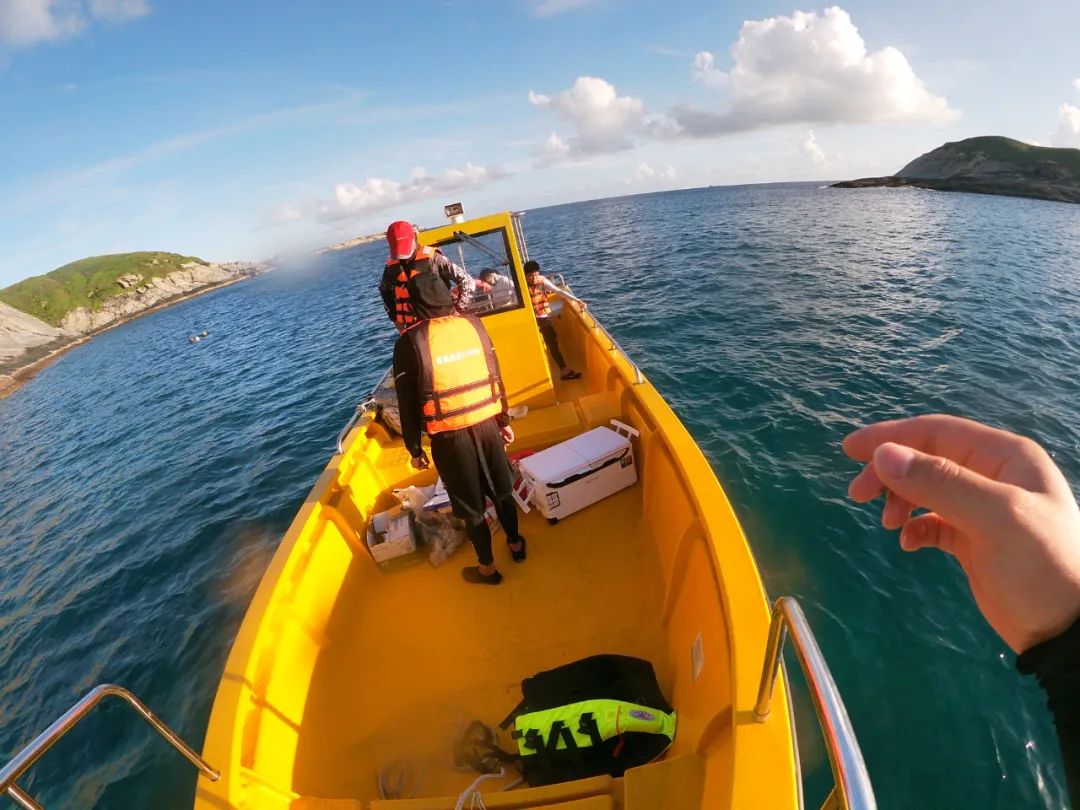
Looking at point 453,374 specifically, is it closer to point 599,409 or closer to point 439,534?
point 439,534

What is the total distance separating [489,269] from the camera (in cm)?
602

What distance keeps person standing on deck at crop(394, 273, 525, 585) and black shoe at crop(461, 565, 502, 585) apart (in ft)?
1.94

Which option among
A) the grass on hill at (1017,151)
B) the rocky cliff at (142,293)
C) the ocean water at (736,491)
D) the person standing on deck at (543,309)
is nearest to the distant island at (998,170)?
the grass on hill at (1017,151)

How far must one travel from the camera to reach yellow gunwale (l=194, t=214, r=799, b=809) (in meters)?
1.94

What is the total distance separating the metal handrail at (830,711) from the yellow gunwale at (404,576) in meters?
0.45

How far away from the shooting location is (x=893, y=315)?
12562mm

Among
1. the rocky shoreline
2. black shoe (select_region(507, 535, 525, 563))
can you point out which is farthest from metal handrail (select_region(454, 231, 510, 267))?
the rocky shoreline

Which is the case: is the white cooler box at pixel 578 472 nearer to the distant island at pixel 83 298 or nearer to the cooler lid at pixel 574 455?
the cooler lid at pixel 574 455

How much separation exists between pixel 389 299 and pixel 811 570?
515cm

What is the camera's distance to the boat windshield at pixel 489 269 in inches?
219

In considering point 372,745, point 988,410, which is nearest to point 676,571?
point 372,745

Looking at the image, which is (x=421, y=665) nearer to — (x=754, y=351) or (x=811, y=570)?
(x=811, y=570)

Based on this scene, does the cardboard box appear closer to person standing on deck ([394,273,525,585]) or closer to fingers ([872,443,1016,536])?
person standing on deck ([394,273,525,585])

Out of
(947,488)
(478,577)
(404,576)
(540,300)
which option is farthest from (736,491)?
(947,488)
